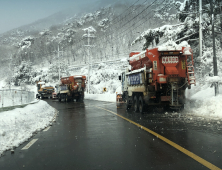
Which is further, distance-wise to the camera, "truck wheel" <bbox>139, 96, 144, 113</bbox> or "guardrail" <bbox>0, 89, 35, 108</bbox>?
"guardrail" <bbox>0, 89, 35, 108</bbox>

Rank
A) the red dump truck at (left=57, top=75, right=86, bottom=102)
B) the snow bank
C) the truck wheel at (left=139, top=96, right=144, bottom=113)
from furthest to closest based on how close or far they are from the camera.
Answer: the red dump truck at (left=57, top=75, right=86, bottom=102) < the snow bank < the truck wheel at (left=139, top=96, right=144, bottom=113)

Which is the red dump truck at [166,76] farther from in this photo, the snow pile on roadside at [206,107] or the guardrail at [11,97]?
the guardrail at [11,97]

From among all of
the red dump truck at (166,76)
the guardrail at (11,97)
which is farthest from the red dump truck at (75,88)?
the red dump truck at (166,76)

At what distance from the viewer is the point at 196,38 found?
23297 mm

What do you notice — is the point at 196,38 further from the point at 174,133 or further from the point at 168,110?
the point at 174,133

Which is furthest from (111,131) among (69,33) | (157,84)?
(69,33)

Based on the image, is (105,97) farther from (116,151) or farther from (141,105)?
(116,151)

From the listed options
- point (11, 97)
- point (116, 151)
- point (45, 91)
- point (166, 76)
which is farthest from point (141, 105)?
point (45, 91)

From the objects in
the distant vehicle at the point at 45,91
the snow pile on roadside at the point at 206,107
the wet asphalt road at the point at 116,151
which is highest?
the distant vehicle at the point at 45,91

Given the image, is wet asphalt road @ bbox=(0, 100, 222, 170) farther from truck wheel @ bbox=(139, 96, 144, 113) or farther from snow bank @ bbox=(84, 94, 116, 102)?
snow bank @ bbox=(84, 94, 116, 102)

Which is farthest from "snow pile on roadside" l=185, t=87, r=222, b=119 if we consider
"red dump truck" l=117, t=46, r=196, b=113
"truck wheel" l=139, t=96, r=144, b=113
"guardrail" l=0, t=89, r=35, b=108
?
"guardrail" l=0, t=89, r=35, b=108

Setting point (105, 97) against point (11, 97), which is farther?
point (105, 97)

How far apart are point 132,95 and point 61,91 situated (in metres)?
21.1

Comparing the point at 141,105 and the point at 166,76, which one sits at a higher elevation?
the point at 166,76
